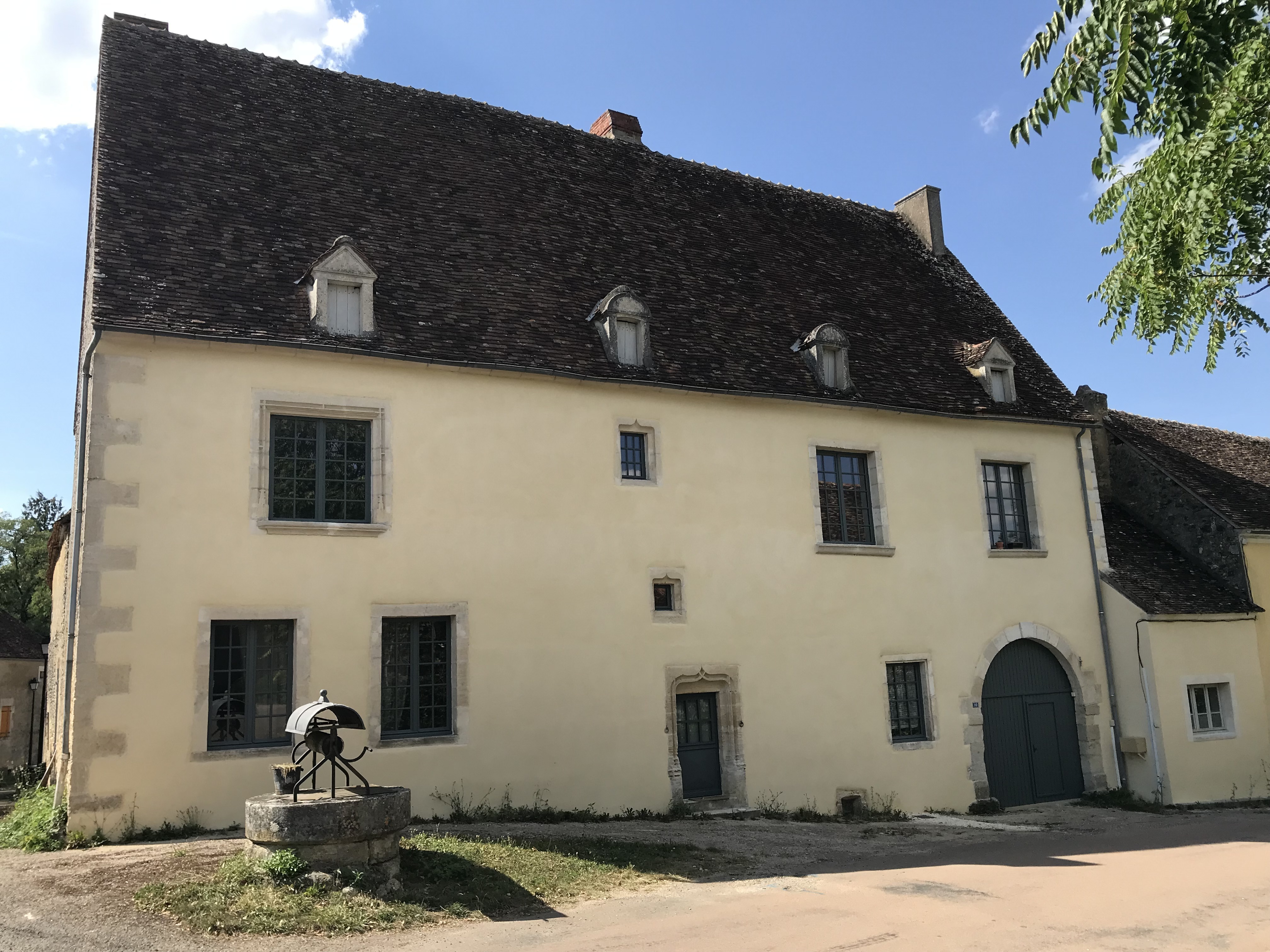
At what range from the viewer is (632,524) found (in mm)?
13133

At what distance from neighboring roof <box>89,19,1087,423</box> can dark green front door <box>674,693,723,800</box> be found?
162 inches

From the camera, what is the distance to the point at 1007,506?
53.7 ft

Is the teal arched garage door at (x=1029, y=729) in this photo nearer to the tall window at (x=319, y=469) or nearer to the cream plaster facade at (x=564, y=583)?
the cream plaster facade at (x=564, y=583)

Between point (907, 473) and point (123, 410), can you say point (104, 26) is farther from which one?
point (907, 473)

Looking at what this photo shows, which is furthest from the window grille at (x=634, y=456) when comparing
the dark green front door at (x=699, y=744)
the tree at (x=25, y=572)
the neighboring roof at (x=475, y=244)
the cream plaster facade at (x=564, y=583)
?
the tree at (x=25, y=572)

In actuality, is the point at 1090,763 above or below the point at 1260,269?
below

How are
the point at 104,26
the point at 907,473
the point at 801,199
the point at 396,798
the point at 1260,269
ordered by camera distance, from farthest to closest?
the point at 801,199 < the point at 907,473 < the point at 104,26 < the point at 396,798 < the point at 1260,269

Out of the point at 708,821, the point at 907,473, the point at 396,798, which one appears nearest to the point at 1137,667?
the point at 907,473

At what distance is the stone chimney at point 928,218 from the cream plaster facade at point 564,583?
17.1 feet

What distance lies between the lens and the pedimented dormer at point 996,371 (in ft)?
53.8

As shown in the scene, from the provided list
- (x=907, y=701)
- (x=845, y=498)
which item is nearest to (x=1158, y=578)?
(x=907, y=701)

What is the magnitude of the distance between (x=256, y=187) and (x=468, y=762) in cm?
761

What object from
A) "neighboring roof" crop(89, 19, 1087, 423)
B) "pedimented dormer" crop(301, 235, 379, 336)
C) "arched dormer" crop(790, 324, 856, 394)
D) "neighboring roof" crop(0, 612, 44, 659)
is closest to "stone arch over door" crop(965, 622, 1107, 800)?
"neighboring roof" crop(89, 19, 1087, 423)

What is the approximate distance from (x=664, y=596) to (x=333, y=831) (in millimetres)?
6320
